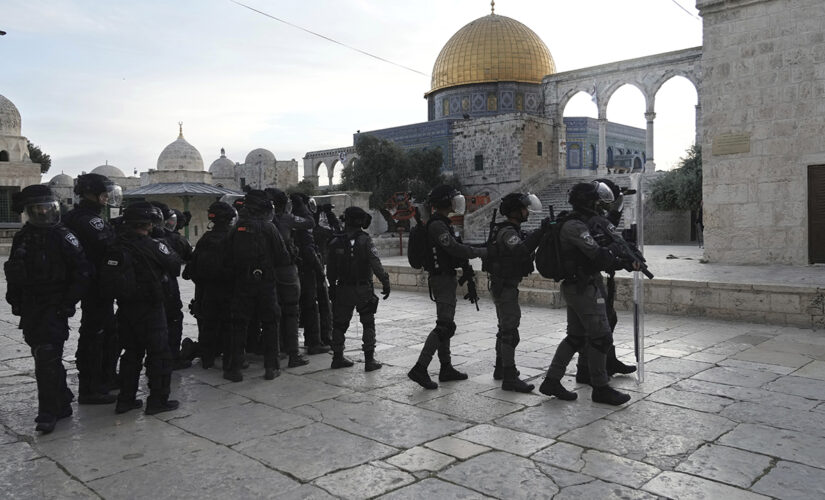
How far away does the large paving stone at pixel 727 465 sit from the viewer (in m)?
3.27

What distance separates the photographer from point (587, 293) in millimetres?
4641

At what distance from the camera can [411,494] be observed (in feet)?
10.3

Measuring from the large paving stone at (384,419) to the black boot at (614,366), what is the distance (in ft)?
6.06

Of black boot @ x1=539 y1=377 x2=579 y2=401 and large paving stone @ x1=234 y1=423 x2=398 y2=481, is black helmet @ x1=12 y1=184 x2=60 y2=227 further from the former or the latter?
black boot @ x1=539 y1=377 x2=579 y2=401

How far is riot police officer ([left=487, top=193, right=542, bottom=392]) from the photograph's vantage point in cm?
495

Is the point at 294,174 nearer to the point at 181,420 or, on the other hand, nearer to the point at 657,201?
the point at 657,201

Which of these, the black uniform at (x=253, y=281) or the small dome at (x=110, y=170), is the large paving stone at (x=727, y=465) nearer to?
the black uniform at (x=253, y=281)

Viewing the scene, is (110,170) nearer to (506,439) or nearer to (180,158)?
(180,158)

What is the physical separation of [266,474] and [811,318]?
6961 millimetres

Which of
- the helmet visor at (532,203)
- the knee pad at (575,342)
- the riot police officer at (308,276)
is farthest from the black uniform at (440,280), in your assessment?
the riot police officer at (308,276)

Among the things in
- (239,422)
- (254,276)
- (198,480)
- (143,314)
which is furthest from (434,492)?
(254,276)

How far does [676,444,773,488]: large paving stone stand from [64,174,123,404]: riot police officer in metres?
4.13

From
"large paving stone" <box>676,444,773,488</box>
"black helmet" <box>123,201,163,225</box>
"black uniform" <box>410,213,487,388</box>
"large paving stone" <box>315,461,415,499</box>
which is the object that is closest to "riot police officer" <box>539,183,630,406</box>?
"black uniform" <box>410,213,487,388</box>

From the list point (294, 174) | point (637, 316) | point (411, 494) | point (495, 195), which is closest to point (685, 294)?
point (637, 316)
